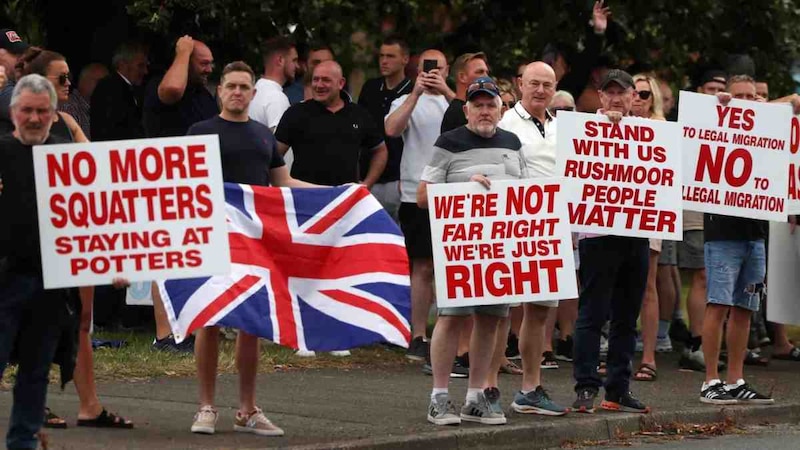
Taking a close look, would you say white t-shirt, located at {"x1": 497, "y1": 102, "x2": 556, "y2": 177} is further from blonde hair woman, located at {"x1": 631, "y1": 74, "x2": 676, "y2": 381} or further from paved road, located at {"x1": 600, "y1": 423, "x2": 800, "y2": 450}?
paved road, located at {"x1": 600, "y1": 423, "x2": 800, "y2": 450}

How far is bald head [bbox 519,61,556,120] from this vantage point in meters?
11.2

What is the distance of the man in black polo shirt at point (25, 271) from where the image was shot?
Result: 8.30 metres

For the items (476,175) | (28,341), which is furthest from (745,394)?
(28,341)

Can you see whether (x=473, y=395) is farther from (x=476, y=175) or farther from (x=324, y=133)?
(x=324, y=133)

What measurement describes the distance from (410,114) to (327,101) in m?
0.64

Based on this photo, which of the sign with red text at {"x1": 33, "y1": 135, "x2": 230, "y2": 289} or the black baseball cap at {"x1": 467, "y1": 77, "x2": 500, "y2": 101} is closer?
the sign with red text at {"x1": 33, "y1": 135, "x2": 230, "y2": 289}

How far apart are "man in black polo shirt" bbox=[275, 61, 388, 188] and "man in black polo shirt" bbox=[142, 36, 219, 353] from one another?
0.65m

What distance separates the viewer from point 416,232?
13.6 metres

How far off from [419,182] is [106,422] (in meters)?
3.06

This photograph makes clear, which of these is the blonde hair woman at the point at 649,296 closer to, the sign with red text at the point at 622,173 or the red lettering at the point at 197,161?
the sign with red text at the point at 622,173

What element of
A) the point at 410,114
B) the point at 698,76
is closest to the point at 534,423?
the point at 410,114

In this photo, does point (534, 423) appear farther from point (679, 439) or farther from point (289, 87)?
point (289, 87)

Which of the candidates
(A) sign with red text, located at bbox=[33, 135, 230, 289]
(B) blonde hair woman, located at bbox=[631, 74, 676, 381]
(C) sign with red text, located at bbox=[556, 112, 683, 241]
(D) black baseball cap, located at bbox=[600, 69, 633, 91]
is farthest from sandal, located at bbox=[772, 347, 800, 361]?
(A) sign with red text, located at bbox=[33, 135, 230, 289]

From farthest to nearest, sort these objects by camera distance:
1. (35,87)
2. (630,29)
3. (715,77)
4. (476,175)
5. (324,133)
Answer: (630,29)
(715,77)
(324,133)
(476,175)
(35,87)
